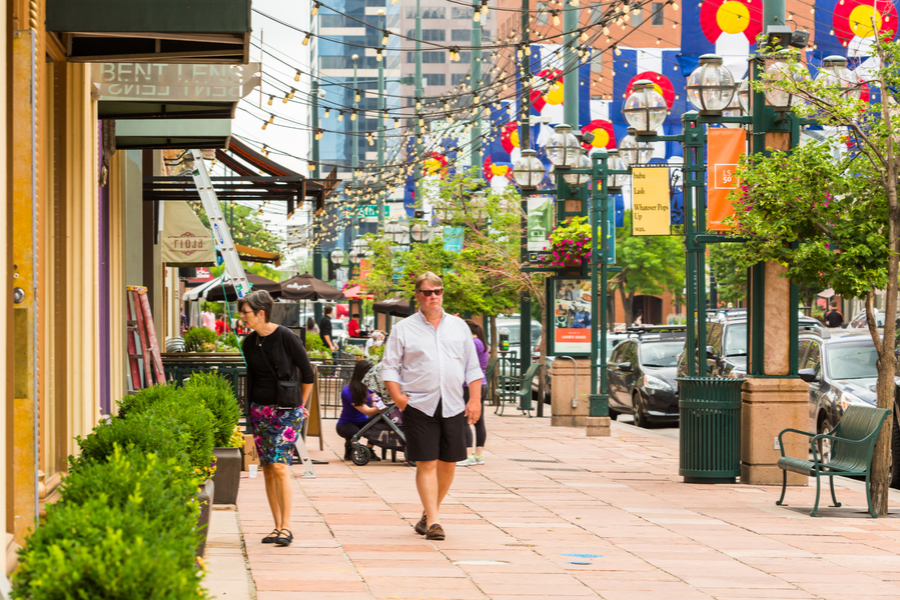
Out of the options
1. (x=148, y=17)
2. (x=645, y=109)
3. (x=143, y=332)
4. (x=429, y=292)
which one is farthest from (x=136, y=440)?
(x=645, y=109)

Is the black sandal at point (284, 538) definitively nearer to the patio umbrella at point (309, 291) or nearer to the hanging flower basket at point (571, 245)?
the hanging flower basket at point (571, 245)

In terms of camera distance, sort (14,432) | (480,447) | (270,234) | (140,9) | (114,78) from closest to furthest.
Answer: (14,432)
(140,9)
(114,78)
(480,447)
(270,234)

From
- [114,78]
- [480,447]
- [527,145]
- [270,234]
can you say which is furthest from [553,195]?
[270,234]

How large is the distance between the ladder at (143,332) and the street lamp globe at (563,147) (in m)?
8.34

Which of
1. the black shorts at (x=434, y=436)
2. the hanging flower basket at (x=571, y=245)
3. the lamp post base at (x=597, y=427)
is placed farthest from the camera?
the hanging flower basket at (x=571, y=245)

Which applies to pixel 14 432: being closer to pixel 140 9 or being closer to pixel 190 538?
pixel 190 538

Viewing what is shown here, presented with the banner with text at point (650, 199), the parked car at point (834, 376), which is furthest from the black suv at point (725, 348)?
the parked car at point (834, 376)

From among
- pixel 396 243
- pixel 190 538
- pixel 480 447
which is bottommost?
pixel 480 447

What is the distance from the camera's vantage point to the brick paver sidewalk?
6605 millimetres

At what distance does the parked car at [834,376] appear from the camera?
13516 mm

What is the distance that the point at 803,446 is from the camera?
11.6 meters

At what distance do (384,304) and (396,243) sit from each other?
2518 millimetres

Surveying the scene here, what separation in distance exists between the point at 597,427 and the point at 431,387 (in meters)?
10.6

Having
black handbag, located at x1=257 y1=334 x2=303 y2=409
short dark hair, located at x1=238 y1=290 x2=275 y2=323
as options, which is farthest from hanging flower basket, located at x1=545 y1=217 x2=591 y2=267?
black handbag, located at x1=257 y1=334 x2=303 y2=409
